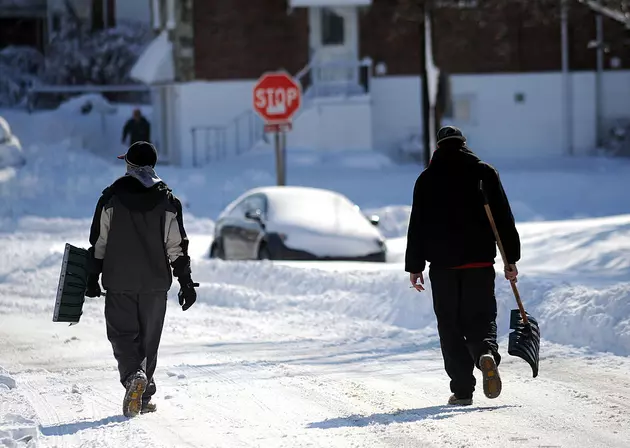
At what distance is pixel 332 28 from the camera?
129 feet

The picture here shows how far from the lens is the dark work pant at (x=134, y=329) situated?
28.2 ft

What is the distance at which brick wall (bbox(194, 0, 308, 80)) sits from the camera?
38781mm

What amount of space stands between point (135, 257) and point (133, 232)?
15cm

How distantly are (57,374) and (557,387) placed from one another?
3752mm

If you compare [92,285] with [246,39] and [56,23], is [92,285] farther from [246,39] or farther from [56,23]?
[56,23]

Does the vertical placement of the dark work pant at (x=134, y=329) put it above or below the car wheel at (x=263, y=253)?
above

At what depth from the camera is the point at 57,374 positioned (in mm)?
10539

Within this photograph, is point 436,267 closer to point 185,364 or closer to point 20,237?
point 185,364

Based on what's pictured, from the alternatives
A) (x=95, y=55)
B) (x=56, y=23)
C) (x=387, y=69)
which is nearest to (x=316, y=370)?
(x=387, y=69)

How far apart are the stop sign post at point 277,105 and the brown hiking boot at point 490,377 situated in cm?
1405

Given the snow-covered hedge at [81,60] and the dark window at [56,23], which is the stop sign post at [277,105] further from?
the dark window at [56,23]

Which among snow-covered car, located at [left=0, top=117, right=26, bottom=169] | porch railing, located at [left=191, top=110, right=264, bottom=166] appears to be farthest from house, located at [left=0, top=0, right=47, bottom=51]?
snow-covered car, located at [left=0, top=117, right=26, bottom=169]

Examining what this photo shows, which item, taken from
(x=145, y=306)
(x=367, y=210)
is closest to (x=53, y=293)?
(x=145, y=306)

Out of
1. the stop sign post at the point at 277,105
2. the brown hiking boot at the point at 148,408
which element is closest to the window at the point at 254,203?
the stop sign post at the point at 277,105
